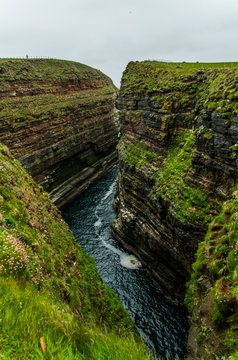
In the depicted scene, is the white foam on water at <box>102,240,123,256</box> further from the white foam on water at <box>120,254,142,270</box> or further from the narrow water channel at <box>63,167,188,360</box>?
the white foam on water at <box>120,254,142,270</box>

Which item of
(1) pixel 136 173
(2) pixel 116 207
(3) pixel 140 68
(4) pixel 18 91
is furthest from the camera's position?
(4) pixel 18 91

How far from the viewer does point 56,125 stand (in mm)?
48656

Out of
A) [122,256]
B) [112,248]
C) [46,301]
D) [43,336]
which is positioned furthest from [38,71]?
[43,336]

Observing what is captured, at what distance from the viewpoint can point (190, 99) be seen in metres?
26.2

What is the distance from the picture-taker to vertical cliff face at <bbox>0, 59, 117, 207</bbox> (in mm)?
41250

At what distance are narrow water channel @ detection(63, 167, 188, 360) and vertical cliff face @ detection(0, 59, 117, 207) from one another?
982 cm

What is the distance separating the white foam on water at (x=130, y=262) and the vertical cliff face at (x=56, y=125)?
19.7m

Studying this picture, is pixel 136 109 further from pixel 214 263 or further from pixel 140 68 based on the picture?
pixel 214 263

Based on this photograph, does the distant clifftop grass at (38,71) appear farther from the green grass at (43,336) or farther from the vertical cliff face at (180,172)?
the green grass at (43,336)

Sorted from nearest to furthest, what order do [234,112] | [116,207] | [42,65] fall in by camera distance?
[234,112], [116,207], [42,65]

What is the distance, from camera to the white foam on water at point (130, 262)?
29359mm

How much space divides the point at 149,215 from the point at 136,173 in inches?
248

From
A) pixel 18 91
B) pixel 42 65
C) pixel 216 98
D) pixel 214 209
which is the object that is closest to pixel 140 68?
pixel 216 98

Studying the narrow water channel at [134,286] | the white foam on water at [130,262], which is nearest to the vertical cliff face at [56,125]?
the narrow water channel at [134,286]
